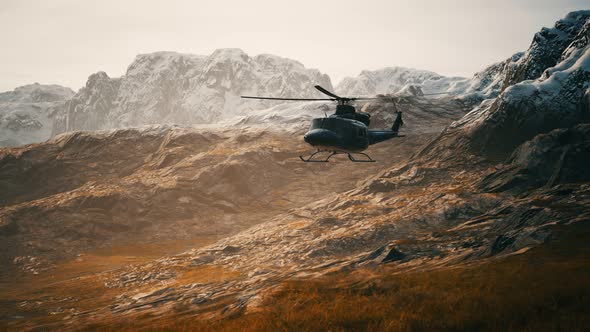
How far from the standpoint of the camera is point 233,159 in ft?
497

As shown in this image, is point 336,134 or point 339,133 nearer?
point 336,134

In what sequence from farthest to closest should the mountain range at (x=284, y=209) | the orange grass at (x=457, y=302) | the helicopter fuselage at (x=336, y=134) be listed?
the mountain range at (x=284, y=209) → the helicopter fuselage at (x=336, y=134) → the orange grass at (x=457, y=302)

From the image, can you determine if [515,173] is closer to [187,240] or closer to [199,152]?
[187,240]

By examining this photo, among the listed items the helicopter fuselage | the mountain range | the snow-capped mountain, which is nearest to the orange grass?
the mountain range

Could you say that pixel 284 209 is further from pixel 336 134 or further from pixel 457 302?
pixel 457 302

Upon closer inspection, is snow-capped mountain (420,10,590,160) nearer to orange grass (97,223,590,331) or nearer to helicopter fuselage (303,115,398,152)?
orange grass (97,223,590,331)

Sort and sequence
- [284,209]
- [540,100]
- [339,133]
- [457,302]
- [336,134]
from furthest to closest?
[284,209] < [540,100] < [339,133] < [336,134] < [457,302]

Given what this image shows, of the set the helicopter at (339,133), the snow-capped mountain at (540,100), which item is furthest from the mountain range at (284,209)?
the helicopter at (339,133)

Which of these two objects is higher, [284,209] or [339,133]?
[339,133]

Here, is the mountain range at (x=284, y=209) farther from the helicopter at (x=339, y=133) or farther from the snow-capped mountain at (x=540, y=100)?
the helicopter at (x=339, y=133)

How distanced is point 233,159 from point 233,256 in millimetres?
64432

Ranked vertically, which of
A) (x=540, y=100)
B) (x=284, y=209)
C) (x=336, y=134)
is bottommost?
(x=284, y=209)

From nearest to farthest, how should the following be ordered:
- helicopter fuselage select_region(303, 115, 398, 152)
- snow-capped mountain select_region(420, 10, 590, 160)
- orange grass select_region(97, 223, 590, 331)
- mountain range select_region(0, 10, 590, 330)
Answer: orange grass select_region(97, 223, 590, 331) → helicopter fuselage select_region(303, 115, 398, 152) → mountain range select_region(0, 10, 590, 330) → snow-capped mountain select_region(420, 10, 590, 160)

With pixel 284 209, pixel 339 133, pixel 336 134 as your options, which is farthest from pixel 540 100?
pixel 336 134
